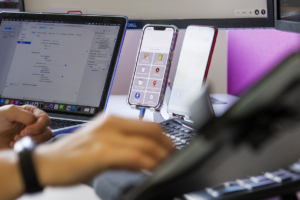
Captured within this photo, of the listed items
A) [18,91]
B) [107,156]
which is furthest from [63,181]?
[18,91]

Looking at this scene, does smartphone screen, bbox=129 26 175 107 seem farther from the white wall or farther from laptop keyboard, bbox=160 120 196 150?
the white wall

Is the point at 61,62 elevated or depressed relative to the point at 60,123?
elevated

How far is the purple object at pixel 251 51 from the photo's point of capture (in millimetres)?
776

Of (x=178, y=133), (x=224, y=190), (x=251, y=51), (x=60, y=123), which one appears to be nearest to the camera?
(x=224, y=190)

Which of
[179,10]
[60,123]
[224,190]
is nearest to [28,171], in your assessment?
[224,190]

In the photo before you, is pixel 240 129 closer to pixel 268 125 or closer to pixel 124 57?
pixel 268 125

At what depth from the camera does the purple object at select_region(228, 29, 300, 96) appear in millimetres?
776

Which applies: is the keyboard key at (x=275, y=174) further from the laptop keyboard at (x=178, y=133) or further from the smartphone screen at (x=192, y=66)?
the smartphone screen at (x=192, y=66)

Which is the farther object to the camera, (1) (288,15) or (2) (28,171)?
(1) (288,15)

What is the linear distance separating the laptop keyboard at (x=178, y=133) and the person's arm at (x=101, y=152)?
209 millimetres

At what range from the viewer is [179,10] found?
2.29 ft

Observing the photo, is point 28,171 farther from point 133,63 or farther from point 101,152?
point 133,63

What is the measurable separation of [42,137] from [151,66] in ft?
0.98

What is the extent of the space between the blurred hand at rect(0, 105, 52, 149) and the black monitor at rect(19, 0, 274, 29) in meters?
0.35
